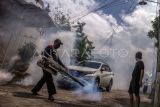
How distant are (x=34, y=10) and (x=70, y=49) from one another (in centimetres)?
1135

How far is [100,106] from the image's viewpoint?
1130cm

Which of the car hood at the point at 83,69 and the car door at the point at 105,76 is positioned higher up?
the car hood at the point at 83,69

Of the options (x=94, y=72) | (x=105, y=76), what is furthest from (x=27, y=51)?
(x=94, y=72)

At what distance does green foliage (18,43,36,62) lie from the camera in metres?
22.0

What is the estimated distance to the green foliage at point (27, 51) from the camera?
22033 millimetres

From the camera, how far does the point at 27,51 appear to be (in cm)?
2211

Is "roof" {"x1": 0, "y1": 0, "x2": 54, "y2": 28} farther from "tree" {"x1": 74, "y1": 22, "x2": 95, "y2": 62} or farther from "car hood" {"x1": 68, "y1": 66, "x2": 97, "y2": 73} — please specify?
"tree" {"x1": 74, "y1": 22, "x2": 95, "y2": 62}

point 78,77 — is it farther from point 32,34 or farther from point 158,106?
point 32,34

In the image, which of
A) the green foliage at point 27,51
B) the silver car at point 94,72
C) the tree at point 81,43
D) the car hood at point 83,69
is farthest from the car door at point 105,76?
the tree at point 81,43

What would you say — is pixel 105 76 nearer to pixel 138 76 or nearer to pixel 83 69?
pixel 83 69

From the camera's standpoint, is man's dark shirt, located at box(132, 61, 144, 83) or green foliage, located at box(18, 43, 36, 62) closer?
man's dark shirt, located at box(132, 61, 144, 83)

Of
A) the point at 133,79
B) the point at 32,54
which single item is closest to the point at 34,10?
the point at 32,54

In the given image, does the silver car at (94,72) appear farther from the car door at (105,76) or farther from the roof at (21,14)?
the roof at (21,14)

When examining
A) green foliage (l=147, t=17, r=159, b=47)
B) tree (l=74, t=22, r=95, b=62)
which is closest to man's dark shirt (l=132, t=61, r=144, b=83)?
green foliage (l=147, t=17, r=159, b=47)
